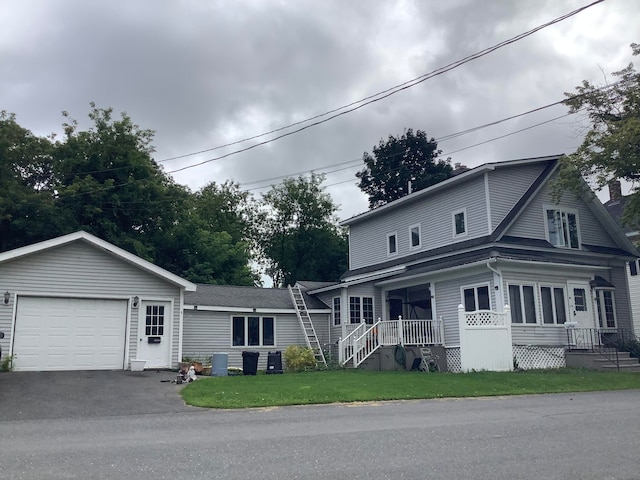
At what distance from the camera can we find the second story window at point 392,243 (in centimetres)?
2786

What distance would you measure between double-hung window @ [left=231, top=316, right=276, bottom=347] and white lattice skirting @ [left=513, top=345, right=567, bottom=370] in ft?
34.7

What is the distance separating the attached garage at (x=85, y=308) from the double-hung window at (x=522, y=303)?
11.5 meters

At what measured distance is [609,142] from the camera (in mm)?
21250

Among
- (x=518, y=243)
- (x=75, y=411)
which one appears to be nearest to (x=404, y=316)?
(x=518, y=243)

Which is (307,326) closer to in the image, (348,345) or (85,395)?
(348,345)

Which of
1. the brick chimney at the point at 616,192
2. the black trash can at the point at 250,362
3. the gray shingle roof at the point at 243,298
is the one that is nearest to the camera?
the black trash can at the point at 250,362

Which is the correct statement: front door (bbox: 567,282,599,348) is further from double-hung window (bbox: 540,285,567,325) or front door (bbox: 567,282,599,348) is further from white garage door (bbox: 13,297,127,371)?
white garage door (bbox: 13,297,127,371)

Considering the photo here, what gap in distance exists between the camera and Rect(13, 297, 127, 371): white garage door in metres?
17.9

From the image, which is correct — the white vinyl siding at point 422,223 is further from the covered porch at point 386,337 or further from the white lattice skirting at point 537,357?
the white lattice skirting at point 537,357

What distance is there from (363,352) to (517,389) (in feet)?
26.4

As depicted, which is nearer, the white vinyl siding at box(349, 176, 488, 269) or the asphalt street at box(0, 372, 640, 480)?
the asphalt street at box(0, 372, 640, 480)

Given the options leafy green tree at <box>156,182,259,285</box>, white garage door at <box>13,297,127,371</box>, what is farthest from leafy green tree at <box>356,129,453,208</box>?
white garage door at <box>13,297,127,371</box>

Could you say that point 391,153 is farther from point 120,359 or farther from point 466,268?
point 120,359

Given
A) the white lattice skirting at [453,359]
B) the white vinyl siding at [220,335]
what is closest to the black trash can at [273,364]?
the white vinyl siding at [220,335]
